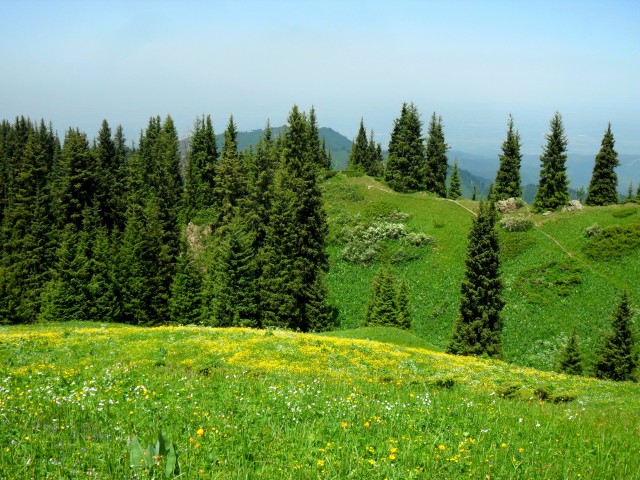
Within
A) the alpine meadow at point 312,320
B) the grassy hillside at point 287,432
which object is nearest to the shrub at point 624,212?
the alpine meadow at point 312,320

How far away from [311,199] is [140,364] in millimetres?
32695

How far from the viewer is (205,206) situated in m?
92.5

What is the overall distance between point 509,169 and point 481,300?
152ft

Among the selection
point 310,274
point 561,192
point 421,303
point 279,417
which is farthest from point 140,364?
point 561,192

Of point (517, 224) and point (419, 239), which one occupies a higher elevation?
point (517, 224)

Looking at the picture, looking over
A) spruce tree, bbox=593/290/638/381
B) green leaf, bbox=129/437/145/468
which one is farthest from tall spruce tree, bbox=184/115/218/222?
green leaf, bbox=129/437/145/468

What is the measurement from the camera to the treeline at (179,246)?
48.3 meters

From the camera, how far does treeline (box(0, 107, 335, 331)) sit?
4828cm

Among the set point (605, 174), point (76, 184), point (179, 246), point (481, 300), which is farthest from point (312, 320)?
point (605, 174)

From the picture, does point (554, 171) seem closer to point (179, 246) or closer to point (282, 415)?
point (179, 246)

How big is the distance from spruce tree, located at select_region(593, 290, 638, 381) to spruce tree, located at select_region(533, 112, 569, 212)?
125 feet

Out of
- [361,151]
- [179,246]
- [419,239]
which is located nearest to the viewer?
[179,246]

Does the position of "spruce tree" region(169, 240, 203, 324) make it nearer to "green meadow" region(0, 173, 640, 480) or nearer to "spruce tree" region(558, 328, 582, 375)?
"green meadow" region(0, 173, 640, 480)

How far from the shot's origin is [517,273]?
2349 inches
